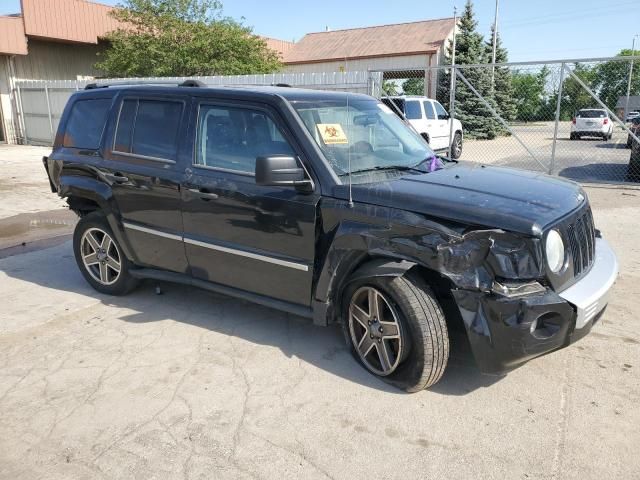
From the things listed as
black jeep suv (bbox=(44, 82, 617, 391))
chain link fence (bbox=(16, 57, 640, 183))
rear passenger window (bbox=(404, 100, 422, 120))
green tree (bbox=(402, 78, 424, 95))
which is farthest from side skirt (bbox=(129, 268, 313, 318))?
green tree (bbox=(402, 78, 424, 95))

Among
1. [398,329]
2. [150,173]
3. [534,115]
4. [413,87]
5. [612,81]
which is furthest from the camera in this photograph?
[413,87]

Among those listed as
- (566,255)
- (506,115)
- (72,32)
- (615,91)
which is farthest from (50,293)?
(506,115)

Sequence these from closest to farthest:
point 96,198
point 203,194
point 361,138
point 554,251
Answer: point 554,251, point 361,138, point 203,194, point 96,198

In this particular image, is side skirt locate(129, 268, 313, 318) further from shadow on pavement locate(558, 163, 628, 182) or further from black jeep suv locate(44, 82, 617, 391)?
shadow on pavement locate(558, 163, 628, 182)

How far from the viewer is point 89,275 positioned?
212 inches

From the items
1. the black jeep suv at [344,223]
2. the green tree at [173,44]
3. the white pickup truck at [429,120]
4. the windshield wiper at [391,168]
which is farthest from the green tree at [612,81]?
the black jeep suv at [344,223]

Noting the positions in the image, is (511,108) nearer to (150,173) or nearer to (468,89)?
(468,89)

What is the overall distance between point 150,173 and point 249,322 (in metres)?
1.52

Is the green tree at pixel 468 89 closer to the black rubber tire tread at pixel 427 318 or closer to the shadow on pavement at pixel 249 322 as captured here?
the shadow on pavement at pixel 249 322

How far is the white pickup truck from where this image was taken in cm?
1617

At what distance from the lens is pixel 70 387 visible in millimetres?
3652

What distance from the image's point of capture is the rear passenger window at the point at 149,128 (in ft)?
14.7

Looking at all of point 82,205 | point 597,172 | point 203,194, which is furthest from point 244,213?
point 597,172

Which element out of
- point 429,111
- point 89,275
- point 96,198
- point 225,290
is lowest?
point 89,275
